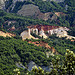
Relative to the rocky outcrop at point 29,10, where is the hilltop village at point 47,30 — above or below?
below

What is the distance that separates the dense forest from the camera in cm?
1320

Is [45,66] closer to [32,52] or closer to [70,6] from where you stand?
[32,52]

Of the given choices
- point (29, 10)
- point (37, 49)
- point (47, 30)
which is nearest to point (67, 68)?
point (37, 49)

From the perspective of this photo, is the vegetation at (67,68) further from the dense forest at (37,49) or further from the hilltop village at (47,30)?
the hilltop village at (47,30)

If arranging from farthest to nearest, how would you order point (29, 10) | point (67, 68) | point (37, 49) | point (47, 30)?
1. point (29, 10)
2. point (47, 30)
3. point (37, 49)
4. point (67, 68)

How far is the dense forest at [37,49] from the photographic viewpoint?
13.2 metres

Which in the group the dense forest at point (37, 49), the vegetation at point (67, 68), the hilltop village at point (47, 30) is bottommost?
the hilltop village at point (47, 30)

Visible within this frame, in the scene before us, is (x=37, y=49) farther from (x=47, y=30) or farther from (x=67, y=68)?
(x=67, y=68)

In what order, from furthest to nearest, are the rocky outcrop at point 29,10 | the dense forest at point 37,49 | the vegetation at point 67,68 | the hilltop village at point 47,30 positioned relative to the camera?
1. the rocky outcrop at point 29,10
2. the hilltop village at point 47,30
3. the dense forest at point 37,49
4. the vegetation at point 67,68

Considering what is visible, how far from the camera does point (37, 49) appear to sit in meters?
42.2

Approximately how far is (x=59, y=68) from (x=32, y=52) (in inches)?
1049

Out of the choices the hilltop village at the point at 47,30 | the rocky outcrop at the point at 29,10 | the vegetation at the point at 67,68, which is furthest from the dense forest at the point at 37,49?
the rocky outcrop at the point at 29,10

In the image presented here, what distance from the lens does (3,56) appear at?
3419cm

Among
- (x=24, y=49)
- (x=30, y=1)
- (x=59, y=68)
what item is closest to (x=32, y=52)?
(x=24, y=49)
